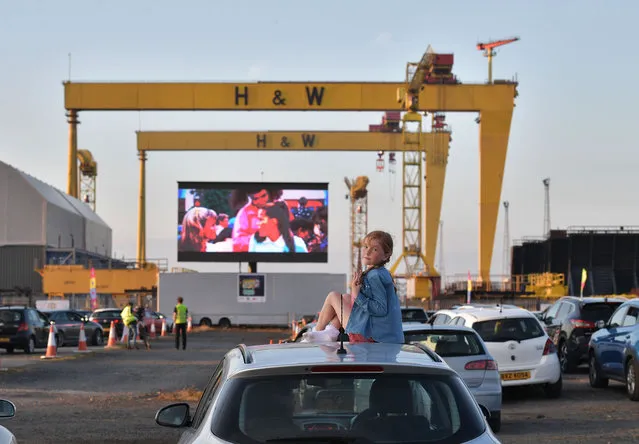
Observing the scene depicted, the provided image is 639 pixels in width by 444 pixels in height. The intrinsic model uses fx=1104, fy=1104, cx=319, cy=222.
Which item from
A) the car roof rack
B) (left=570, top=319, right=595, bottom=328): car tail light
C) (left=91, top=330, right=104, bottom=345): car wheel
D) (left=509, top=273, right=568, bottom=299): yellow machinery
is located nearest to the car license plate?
(left=570, top=319, right=595, bottom=328): car tail light

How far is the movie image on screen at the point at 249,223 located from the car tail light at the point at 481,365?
46032 mm

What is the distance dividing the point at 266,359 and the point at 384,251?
2.85 meters

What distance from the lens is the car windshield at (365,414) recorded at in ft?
15.3

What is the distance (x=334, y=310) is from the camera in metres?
8.56

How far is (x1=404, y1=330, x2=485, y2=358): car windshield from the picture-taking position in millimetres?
13820

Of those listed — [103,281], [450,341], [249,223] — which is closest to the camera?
[450,341]

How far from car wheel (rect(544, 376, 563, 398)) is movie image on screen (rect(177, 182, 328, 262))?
140 feet

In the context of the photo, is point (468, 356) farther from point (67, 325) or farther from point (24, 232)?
point (24, 232)

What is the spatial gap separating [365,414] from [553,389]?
1273cm

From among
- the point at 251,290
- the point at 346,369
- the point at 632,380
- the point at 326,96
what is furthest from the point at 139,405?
the point at 251,290

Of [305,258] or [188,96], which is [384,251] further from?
[305,258]

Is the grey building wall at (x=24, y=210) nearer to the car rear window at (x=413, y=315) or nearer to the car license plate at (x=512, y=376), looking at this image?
the car rear window at (x=413, y=315)

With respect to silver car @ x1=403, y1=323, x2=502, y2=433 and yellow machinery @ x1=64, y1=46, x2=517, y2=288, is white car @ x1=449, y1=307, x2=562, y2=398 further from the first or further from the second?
yellow machinery @ x1=64, y1=46, x2=517, y2=288

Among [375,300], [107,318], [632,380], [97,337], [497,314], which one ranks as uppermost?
[375,300]
